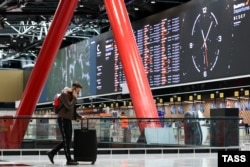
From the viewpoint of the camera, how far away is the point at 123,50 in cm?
2170

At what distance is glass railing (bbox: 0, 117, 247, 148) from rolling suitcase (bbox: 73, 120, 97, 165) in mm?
4690

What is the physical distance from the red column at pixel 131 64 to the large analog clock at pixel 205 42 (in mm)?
5968

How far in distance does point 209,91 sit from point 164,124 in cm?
982

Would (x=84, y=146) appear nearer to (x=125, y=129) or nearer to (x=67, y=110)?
(x=67, y=110)

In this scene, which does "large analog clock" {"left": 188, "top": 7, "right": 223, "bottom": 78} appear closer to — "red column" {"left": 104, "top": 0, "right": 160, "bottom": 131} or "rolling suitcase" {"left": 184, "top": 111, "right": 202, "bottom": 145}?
"red column" {"left": 104, "top": 0, "right": 160, "bottom": 131}

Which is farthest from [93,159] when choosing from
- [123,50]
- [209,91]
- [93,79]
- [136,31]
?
[93,79]

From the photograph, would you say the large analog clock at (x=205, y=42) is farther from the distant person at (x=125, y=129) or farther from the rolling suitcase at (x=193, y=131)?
the distant person at (x=125, y=129)

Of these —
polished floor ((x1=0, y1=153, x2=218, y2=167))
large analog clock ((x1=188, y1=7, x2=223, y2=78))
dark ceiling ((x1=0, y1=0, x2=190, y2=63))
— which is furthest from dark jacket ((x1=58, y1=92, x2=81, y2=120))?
dark ceiling ((x1=0, y1=0, x2=190, y2=63))

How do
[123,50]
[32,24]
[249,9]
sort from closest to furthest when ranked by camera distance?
[123,50] < [249,9] < [32,24]

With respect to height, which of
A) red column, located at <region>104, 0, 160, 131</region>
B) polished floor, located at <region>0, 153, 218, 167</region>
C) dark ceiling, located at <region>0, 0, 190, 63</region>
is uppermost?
dark ceiling, located at <region>0, 0, 190, 63</region>

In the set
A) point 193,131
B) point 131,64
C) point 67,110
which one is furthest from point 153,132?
point 67,110

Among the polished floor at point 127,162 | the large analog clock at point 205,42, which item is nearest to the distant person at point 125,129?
the polished floor at point 127,162

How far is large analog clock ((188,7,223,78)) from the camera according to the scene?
1045 inches

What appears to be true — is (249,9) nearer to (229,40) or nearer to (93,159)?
(229,40)
